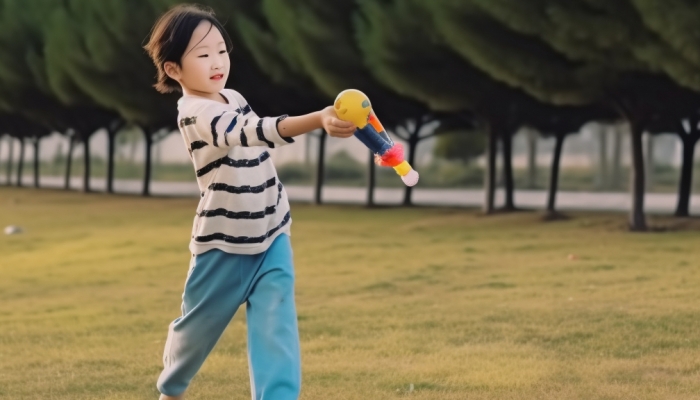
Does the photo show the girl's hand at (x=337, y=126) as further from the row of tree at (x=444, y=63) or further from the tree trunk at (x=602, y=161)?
the tree trunk at (x=602, y=161)

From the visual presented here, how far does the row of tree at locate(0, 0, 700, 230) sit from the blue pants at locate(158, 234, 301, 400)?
12204 millimetres

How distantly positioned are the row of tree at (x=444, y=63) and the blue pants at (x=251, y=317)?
12204mm

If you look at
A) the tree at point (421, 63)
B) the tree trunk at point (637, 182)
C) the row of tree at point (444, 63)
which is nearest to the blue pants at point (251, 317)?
the row of tree at point (444, 63)

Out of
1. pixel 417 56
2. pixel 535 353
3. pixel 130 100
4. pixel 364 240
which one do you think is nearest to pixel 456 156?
pixel 130 100

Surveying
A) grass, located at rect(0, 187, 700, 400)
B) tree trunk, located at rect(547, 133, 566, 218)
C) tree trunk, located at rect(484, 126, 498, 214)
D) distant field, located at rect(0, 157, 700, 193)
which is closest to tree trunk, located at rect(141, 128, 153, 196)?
distant field, located at rect(0, 157, 700, 193)

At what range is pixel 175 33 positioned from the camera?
4.41 m

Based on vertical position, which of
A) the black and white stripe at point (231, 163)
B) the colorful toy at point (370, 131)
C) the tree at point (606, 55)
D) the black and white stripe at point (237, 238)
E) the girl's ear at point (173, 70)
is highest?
the tree at point (606, 55)

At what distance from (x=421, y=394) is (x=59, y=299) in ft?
22.2

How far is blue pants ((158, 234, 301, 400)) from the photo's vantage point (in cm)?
427

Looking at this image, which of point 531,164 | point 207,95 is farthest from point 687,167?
point 531,164

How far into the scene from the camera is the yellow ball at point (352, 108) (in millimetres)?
3695

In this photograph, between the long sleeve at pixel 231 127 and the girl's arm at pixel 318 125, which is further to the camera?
the long sleeve at pixel 231 127

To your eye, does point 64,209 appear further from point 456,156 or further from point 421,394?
point 421,394

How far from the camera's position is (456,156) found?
1896 inches
